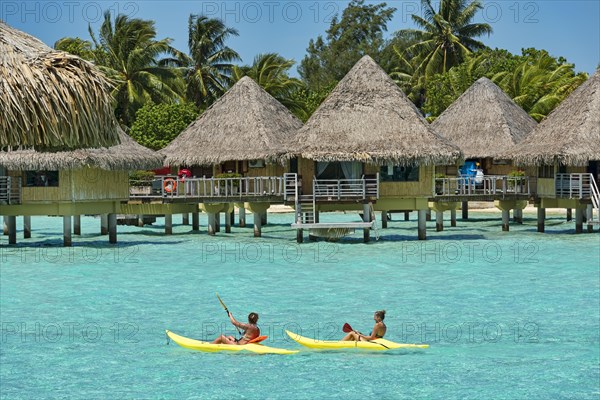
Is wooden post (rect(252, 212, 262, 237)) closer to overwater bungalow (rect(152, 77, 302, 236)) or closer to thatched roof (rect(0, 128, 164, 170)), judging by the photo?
overwater bungalow (rect(152, 77, 302, 236))

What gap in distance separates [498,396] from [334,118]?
20446 millimetres

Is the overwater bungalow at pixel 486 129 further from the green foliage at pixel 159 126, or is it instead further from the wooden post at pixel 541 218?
the green foliage at pixel 159 126

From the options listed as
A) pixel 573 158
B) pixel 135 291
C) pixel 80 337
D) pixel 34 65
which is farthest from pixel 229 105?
pixel 34 65

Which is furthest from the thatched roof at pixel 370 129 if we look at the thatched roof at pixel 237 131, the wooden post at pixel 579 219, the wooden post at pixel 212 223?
the wooden post at pixel 579 219

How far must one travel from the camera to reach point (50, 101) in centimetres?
859

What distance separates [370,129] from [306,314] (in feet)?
46.4

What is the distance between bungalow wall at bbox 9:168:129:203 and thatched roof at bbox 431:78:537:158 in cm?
1610

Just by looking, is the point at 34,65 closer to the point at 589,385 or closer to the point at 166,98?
the point at 589,385

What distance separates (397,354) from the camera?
16141 mm

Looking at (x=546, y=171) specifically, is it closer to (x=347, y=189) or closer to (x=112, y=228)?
(x=347, y=189)

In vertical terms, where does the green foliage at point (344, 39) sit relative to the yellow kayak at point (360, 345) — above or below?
above

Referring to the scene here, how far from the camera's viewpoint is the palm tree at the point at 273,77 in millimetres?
54094

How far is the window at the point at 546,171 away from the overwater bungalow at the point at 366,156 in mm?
4927

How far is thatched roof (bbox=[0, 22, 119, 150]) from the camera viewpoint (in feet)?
28.1
